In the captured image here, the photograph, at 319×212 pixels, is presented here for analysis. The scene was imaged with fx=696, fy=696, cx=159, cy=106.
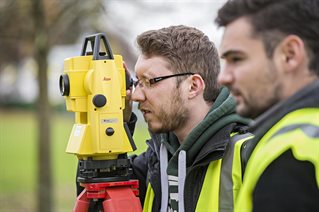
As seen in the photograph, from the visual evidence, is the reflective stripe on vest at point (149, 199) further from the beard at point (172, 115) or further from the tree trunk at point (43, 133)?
the tree trunk at point (43, 133)

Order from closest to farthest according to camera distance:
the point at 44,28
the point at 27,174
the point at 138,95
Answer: the point at 138,95 < the point at 44,28 < the point at 27,174

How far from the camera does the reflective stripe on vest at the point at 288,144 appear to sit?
1.80 m

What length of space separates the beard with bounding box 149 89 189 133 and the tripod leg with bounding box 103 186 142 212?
33 centimetres

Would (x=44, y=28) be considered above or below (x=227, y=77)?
above

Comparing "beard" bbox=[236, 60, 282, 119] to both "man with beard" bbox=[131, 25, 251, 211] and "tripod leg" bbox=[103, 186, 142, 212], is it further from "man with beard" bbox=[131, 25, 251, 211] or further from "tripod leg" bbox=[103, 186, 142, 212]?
"tripod leg" bbox=[103, 186, 142, 212]

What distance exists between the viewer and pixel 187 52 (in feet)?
10.6

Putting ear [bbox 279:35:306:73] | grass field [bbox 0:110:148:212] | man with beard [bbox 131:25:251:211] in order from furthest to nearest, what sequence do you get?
grass field [bbox 0:110:148:212] < man with beard [bbox 131:25:251:211] < ear [bbox 279:35:306:73]

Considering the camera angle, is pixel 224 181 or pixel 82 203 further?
pixel 82 203

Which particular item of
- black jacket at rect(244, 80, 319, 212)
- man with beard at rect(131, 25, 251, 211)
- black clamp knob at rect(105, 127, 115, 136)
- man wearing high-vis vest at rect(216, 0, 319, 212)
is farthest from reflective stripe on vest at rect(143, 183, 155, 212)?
black jacket at rect(244, 80, 319, 212)

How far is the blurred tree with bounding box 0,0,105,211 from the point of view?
7.42m

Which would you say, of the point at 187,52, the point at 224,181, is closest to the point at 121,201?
the point at 224,181

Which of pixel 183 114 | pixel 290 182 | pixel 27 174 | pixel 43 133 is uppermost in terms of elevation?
pixel 183 114

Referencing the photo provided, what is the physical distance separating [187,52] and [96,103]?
493 mm

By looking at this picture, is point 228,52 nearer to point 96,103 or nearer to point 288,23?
point 288,23
